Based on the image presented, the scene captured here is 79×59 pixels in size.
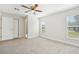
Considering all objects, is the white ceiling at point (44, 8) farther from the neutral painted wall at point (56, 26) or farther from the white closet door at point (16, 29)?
the white closet door at point (16, 29)

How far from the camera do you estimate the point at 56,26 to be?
2.01 meters

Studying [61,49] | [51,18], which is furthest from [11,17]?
[61,49]

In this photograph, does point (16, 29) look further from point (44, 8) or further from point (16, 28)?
point (44, 8)

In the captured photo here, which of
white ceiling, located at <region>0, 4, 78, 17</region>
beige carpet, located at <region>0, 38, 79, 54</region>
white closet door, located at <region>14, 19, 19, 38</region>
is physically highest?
white ceiling, located at <region>0, 4, 78, 17</region>

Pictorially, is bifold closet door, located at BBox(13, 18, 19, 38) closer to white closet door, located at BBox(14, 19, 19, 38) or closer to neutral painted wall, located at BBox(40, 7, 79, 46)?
white closet door, located at BBox(14, 19, 19, 38)

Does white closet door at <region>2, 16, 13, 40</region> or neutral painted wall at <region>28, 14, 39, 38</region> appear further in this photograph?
neutral painted wall at <region>28, 14, 39, 38</region>

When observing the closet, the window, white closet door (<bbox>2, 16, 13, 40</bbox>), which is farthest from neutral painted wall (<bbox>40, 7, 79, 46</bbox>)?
white closet door (<bbox>2, 16, 13, 40</bbox>)

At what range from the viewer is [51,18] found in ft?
6.57

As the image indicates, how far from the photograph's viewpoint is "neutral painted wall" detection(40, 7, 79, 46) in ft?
6.29

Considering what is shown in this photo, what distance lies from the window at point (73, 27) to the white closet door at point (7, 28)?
44.2 inches

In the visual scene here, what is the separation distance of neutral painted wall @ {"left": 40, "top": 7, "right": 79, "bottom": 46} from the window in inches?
2.7

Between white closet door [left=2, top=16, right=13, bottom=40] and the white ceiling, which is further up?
the white ceiling
